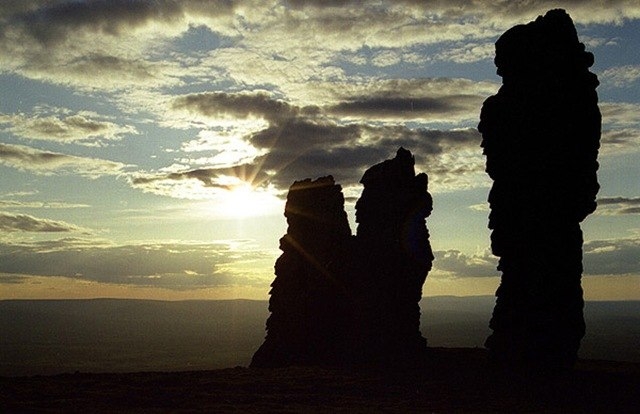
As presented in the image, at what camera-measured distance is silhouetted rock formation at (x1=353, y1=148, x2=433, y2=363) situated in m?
45.4

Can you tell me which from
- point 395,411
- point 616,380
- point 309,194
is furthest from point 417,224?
point 395,411

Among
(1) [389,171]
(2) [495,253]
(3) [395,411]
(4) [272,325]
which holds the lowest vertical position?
(3) [395,411]

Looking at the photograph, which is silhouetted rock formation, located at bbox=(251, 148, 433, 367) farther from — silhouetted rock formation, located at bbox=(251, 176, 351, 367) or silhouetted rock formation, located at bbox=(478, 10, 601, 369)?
silhouetted rock formation, located at bbox=(478, 10, 601, 369)

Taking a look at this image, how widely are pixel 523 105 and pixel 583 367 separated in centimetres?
1442

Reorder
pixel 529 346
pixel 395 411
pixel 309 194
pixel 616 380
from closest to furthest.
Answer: pixel 395 411 < pixel 616 380 < pixel 529 346 < pixel 309 194

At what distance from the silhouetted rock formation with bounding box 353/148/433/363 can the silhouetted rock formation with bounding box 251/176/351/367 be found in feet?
5.93

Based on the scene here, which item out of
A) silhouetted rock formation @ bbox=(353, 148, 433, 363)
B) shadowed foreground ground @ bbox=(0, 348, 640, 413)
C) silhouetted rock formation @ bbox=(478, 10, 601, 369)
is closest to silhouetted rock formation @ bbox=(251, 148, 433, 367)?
silhouetted rock formation @ bbox=(353, 148, 433, 363)

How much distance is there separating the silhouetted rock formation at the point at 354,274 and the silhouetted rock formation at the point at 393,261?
65mm

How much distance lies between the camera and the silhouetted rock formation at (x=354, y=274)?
4553 cm

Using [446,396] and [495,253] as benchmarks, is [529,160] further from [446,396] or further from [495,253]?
[446,396]

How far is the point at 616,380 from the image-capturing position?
106 ft

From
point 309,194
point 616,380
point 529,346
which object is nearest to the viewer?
point 616,380

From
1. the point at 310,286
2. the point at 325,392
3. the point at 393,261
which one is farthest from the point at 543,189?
the point at 310,286

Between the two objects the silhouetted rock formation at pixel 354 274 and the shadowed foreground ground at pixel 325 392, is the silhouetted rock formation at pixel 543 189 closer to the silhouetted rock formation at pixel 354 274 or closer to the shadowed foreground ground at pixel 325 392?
the shadowed foreground ground at pixel 325 392
